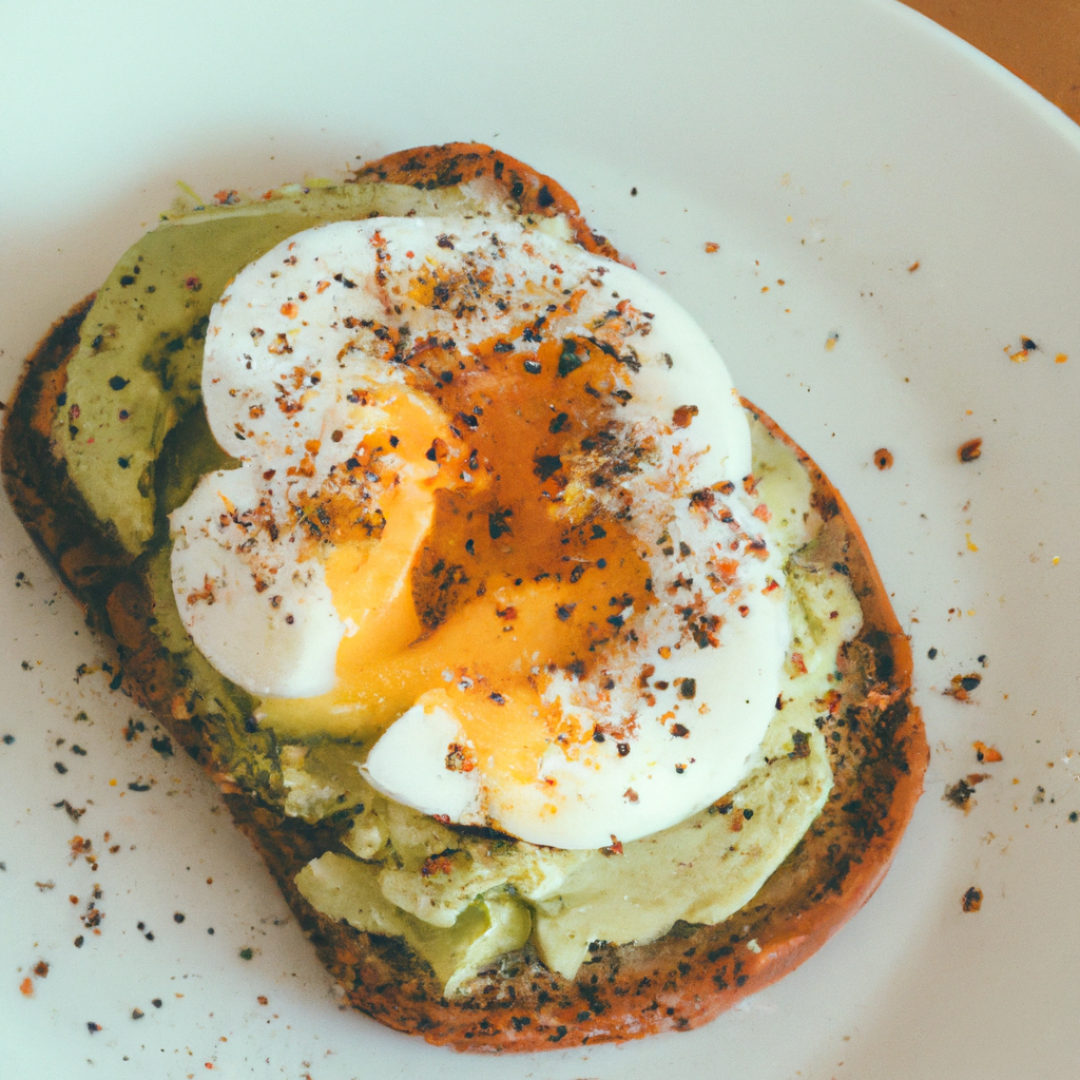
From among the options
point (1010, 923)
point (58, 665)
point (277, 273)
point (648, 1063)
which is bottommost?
point (648, 1063)

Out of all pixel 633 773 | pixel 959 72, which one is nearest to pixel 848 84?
pixel 959 72

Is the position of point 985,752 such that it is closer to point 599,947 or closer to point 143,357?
point 599,947

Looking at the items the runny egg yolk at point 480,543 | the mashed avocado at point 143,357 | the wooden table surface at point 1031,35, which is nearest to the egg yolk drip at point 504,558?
the runny egg yolk at point 480,543

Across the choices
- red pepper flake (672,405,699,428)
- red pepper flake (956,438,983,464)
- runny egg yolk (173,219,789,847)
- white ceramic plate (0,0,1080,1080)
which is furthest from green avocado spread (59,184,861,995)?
red pepper flake (956,438,983,464)

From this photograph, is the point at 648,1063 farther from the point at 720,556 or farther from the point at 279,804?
the point at 720,556

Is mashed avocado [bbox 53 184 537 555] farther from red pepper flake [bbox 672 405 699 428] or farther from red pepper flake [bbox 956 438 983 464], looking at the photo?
red pepper flake [bbox 956 438 983 464]
